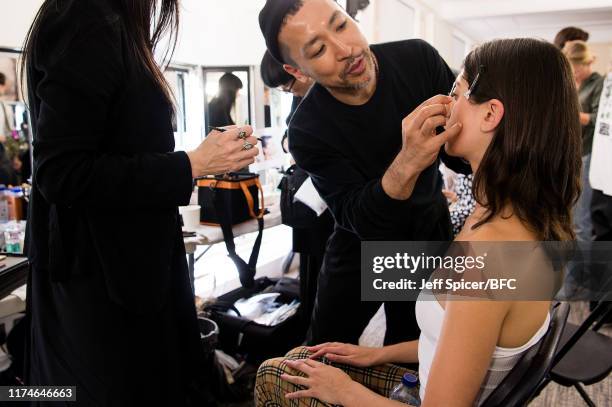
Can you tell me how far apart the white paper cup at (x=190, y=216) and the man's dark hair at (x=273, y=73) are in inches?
23.6

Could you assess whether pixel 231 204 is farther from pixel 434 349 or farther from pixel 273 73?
pixel 434 349

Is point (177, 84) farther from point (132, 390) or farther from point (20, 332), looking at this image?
point (132, 390)

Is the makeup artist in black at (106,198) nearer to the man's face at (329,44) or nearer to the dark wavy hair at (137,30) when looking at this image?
the dark wavy hair at (137,30)

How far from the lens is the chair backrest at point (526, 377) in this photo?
762 millimetres

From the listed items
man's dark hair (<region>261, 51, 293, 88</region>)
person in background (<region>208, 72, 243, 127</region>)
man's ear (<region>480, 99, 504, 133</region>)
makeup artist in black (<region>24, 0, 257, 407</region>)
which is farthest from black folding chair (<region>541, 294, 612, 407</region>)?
person in background (<region>208, 72, 243, 127</region>)

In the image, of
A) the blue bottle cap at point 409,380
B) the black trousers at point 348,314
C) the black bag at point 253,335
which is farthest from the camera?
the black bag at point 253,335

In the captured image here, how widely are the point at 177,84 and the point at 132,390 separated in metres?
1.41

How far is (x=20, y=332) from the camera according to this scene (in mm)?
1672

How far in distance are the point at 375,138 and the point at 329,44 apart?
27cm

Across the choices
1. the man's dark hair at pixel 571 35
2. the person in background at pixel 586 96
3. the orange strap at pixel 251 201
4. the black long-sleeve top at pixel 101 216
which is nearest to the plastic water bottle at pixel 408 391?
the black long-sleeve top at pixel 101 216

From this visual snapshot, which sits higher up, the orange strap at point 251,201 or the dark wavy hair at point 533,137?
the dark wavy hair at point 533,137

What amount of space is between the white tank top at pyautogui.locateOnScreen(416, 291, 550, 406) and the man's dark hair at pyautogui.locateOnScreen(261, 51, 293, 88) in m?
1.19

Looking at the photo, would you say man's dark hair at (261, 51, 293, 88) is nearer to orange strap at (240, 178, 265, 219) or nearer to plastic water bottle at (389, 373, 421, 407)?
orange strap at (240, 178, 265, 219)

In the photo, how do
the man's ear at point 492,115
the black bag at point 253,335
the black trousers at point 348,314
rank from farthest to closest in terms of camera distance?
the black bag at point 253,335
the black trousers at point 348,314
the man's ear at point 492,115
